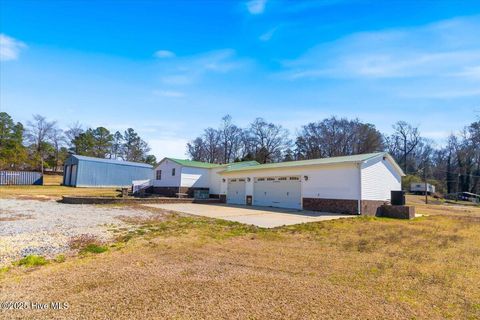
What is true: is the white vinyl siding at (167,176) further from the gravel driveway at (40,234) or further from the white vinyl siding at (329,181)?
the gravel driveway at (40,234)

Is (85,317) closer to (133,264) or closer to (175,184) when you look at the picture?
(133,264)

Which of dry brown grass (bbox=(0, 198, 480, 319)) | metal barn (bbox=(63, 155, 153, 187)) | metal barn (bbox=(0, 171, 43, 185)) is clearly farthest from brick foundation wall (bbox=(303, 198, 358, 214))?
metal barn (bbox=(0, 171, 43, 185))

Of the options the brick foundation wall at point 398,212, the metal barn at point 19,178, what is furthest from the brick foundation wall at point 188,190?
the metal barn at point 19,178

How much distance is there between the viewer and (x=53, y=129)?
169 feet

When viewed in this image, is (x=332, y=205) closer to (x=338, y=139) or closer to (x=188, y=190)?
(x=188, y=190)

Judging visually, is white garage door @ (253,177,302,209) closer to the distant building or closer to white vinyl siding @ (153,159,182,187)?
white vinyl siding @ (153,159,182,187)

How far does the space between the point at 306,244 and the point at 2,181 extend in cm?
3607

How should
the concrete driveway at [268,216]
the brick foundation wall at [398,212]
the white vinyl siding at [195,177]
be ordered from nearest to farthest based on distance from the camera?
the concrete driveway at [268,216] < the brick foundation wall at [398,212] < the white vinyl siding at [195,177]

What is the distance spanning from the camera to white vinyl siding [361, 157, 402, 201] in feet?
51.3

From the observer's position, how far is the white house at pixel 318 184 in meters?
15.5

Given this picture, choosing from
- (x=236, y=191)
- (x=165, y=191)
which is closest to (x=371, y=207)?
(x=236, y=191)

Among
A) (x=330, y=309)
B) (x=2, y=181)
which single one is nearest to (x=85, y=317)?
(x=330, y=309)

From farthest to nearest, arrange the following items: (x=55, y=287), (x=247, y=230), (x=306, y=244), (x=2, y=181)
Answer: (x=2, y=181) < (x=247, y=230) < (x=306, y=244) < (x=55, y=287)

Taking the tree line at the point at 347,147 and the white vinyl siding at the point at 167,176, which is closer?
the white vinyl siding at the point at 167,176
